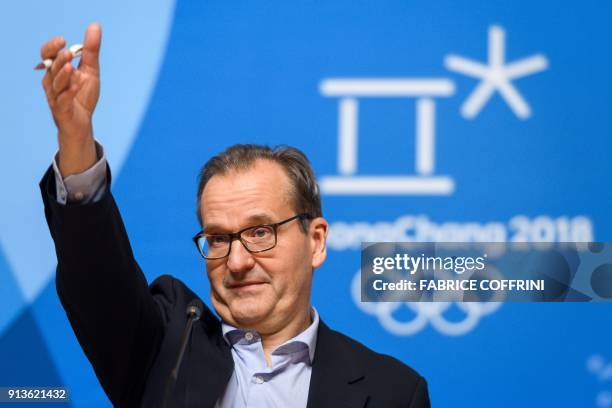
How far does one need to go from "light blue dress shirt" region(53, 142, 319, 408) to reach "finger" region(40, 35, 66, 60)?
77 cm

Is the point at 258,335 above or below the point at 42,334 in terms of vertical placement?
above

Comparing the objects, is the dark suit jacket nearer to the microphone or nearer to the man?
the man

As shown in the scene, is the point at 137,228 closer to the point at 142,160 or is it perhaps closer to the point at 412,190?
the point at 142,160

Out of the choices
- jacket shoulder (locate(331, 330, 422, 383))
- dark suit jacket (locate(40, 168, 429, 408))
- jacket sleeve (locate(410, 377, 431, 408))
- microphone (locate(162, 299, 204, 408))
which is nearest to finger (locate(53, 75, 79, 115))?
dark suit jacket (locate(40, 168, 429, 408))

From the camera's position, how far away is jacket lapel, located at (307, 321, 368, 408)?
1.92 m

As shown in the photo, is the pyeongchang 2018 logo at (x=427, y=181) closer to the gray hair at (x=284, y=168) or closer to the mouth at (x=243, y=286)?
the gray hair at (x=284, y=168)

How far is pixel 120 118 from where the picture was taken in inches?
111

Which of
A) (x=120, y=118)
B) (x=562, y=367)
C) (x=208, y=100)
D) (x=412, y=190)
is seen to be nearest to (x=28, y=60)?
(x=120, y=118)

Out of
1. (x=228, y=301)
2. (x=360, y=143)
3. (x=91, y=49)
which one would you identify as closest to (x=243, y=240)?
(x=228, y=301)

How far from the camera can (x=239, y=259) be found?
1884mm

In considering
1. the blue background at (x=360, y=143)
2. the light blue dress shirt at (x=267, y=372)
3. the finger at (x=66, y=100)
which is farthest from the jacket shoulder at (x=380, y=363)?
the finger at (x=66, y=100)

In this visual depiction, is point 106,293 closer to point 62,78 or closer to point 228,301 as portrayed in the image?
point 228,301

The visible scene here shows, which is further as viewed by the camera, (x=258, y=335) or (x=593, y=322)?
(x=593, y=322)

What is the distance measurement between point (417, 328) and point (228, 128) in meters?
0.88
